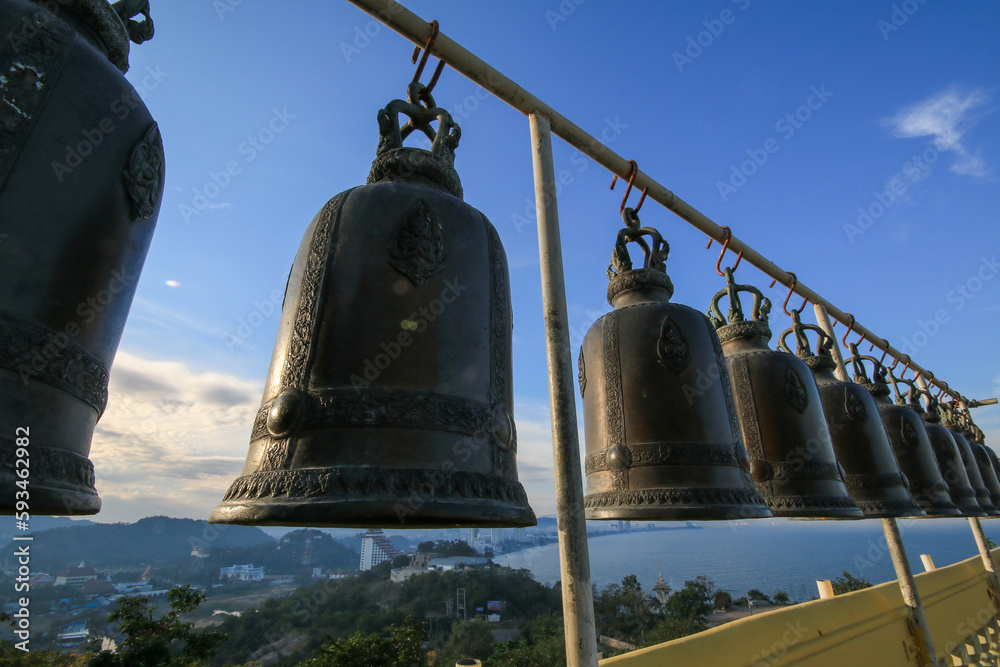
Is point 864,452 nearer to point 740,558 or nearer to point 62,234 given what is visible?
point 62,234

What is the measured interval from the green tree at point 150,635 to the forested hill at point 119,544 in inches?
429

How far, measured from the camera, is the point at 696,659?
427 cm

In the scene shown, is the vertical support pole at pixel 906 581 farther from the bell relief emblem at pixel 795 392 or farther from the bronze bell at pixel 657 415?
the bronze bell at pixel 657 415

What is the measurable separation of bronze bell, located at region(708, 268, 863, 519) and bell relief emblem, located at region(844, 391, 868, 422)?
88cm

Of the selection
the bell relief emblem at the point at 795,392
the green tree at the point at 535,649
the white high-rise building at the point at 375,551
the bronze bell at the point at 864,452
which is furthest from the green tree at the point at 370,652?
the white high-rise building at the point at 375,551

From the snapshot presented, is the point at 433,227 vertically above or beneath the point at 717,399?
above

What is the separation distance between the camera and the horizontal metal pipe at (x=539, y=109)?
290 centimetres

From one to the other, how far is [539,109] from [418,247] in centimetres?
204

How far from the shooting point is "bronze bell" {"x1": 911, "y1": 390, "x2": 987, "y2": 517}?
6046mm

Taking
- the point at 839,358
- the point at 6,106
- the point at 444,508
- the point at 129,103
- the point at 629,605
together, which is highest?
the point at 839,358

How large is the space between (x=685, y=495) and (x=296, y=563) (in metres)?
53.3

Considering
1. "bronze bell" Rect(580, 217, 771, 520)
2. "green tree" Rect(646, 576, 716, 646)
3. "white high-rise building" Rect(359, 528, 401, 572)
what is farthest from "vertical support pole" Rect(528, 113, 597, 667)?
"white high-rise building" Rect(359, 528, 401, 572)

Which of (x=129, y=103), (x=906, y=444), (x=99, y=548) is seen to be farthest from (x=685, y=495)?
(x=99, y=548)

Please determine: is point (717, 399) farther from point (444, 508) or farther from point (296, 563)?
point (296, 563)
